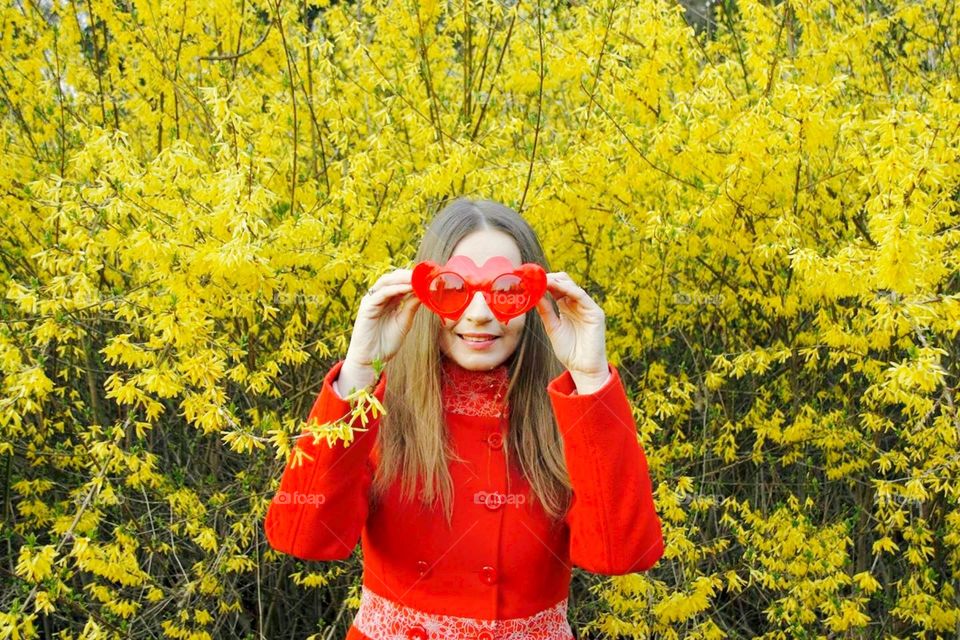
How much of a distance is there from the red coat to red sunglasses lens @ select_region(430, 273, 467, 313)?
0.18 m

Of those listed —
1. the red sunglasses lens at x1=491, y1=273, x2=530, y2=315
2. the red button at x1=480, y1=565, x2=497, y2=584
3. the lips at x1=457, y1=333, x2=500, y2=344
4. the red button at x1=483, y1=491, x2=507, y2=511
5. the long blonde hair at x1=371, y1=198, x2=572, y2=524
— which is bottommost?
the red button at x1=480, y1=565, x2=497, y2=584

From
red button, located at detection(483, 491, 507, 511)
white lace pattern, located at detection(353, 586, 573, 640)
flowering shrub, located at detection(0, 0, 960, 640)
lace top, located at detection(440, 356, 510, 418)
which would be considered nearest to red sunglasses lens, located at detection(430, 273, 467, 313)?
lace top, located at detection(440, 356, 510, 418)

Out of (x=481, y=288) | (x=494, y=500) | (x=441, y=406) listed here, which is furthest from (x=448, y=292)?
(x=494, y=500)

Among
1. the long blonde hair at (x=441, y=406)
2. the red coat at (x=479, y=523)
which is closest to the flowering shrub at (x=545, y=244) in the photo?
the long blonde hair at (x=441, y=406)

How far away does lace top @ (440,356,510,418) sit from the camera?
193 cm

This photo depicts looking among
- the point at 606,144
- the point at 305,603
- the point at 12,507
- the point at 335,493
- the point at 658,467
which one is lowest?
the point at 305,603

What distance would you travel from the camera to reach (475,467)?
6.20ft

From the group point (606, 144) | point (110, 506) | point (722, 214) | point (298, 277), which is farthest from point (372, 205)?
point (110, 506)

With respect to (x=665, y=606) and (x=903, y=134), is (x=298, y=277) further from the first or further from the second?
(x=903, y=134)

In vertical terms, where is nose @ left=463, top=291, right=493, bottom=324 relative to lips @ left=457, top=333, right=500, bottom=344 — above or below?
above

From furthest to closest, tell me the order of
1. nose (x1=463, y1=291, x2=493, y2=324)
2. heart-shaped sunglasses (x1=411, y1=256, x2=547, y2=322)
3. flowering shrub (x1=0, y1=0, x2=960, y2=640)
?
flowering shrub (x1=0, y1=0, x2=960, y2=640) → nose (x1=463, y1=291, x2=493, y2=324) → heart-shaped sunglasses (x1=411, y1=256, x2=547, y2=322)

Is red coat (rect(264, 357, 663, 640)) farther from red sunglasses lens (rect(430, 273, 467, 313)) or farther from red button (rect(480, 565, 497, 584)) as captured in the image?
red sunglasses lens (rect(430, 273, 467, 313))

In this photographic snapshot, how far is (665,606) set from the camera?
3.06 metres

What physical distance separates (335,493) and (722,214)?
2016 millimetres
